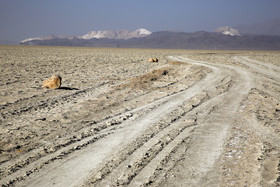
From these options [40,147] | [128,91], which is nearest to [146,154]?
[40,147]

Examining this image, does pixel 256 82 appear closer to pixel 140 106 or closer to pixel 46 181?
pixel 140 106

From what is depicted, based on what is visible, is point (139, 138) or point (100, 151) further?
point (139, 138)

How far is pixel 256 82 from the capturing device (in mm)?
10531

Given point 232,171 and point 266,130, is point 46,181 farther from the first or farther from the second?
point 266,130

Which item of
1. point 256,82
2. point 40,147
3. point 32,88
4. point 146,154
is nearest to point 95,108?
point 40,147

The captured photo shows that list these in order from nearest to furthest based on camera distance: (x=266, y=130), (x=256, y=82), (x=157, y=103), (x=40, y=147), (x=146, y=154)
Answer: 1. (x=146, y=154)
2. (x=40, y=147)
3. (x=266, y=130)
4. (x=157, y=103)
5. (x=256, y=82)

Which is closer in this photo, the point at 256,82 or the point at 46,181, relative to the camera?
the point at 46,181

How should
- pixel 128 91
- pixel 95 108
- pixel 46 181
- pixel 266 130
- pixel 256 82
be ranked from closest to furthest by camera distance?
pixel 46 181 < pixel 266 130 < pixel 95 108 < pixel 128 91 < pixel 256 82

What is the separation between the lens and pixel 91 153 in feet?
13.2

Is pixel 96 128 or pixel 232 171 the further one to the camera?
pixel 96 128

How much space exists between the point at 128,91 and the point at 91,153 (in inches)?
183

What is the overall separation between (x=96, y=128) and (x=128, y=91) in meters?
3.58

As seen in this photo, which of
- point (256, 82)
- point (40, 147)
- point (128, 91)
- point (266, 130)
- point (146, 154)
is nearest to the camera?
point (146, 154)

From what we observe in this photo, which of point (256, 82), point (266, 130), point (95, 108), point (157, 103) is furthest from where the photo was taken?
point (256, 82)
